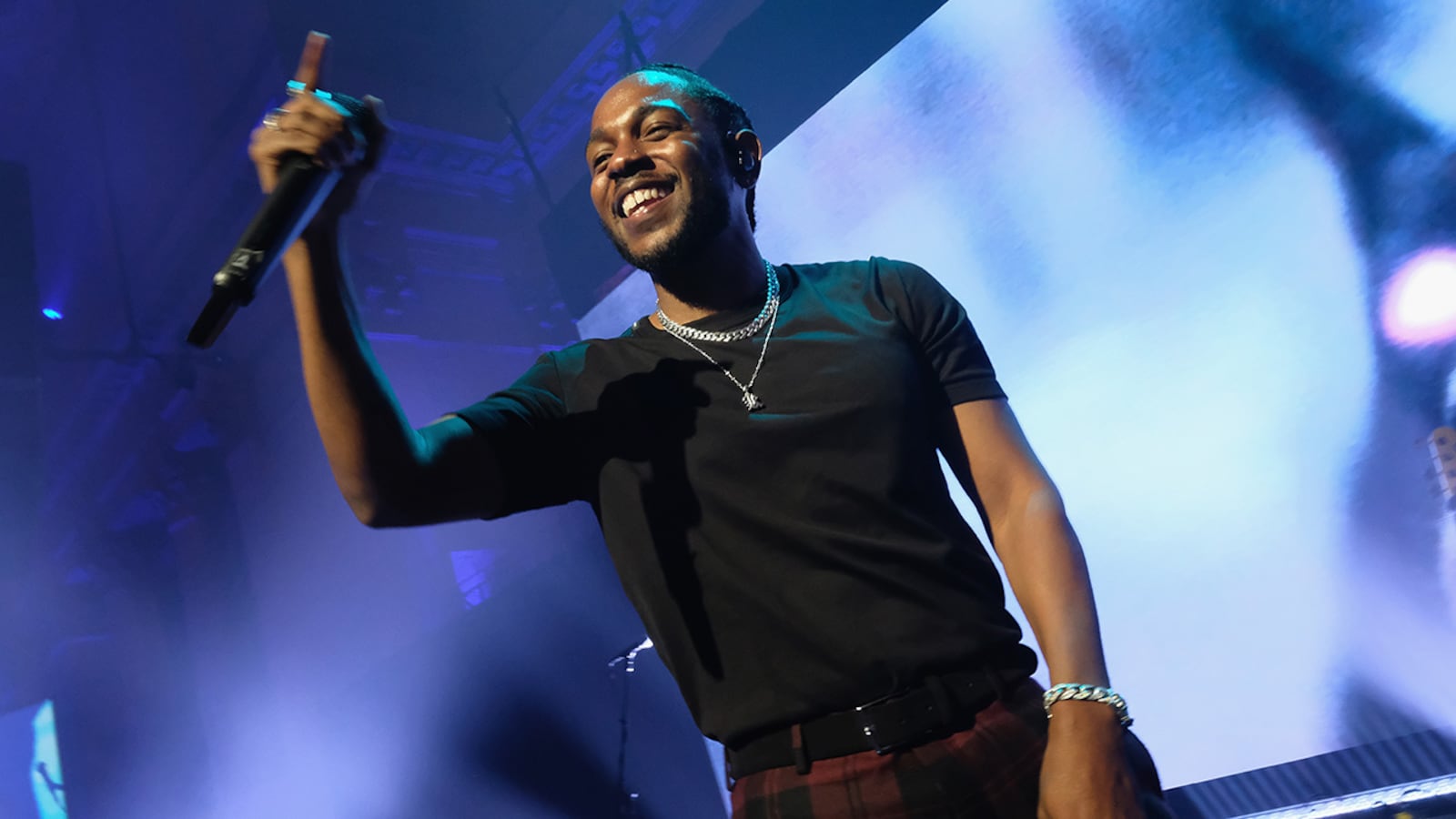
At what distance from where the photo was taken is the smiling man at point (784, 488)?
0.93m

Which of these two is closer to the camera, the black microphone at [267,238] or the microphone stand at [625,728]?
the black microphone at [267,238]

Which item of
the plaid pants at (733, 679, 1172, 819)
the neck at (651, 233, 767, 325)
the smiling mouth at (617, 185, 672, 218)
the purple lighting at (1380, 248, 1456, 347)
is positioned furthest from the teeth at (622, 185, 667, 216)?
the purple lighting at (1380, 248, 1456, 347)

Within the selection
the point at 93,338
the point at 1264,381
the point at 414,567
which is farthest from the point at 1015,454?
the point at 93,338

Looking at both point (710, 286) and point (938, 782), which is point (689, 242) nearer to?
point (710, 286)

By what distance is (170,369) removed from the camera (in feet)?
21.7

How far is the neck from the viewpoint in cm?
135

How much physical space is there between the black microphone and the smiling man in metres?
0.02

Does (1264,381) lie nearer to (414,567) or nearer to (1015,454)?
(1015,454)

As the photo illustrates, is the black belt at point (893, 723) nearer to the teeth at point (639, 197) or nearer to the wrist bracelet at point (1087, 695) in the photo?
the wrist bracelet at point (1087, 695)

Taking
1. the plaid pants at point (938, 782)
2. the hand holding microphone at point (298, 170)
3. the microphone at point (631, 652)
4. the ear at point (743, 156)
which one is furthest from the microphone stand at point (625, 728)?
the hand holding microphone at point (298, 170)

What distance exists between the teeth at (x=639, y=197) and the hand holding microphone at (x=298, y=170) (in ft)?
1.43

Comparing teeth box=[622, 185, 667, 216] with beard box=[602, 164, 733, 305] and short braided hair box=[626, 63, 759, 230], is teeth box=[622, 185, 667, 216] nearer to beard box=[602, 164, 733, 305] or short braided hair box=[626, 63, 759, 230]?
beard box=[602, 164, 733, 305]

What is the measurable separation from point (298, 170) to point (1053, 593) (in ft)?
3.16

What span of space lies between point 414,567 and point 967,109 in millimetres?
5209
